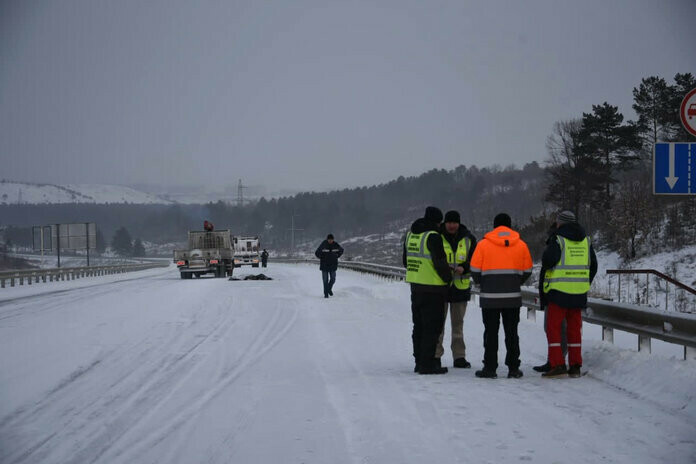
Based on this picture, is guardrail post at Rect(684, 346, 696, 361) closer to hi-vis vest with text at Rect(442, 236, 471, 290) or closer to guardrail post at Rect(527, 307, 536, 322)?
hi-vis vest with text at Rect(442, 236, 471, 290)

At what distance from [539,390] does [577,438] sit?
2.10 metres

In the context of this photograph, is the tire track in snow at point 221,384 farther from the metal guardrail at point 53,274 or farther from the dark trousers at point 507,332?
the metal guardrail at point 53,274

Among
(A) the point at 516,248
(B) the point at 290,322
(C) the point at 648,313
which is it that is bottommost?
(B) the point at 290,322

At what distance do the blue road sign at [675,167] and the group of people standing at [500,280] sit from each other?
1121 mm

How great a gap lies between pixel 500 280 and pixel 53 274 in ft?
131

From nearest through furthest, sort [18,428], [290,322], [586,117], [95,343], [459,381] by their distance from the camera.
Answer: [18,428], [459,381], [95,343], [290,322], [586,117]

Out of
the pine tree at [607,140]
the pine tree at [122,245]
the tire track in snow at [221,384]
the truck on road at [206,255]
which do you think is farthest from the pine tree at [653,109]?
the pine tree at [122,245]

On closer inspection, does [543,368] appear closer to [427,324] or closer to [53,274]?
[427,324]

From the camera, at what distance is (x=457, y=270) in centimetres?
923

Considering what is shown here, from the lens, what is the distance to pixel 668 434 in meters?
6.00


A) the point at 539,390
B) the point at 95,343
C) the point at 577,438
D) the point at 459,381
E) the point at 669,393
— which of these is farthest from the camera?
the point at 95,343

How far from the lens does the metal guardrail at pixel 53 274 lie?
3622 cm

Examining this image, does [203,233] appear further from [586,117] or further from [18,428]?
[18,428]

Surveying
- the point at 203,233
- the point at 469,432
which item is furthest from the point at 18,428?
the point at 203,233
